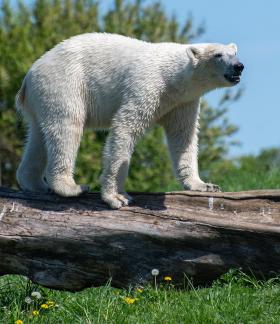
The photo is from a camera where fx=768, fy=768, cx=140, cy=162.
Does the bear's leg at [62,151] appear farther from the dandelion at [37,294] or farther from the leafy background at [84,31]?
the leafy background at [84,31]

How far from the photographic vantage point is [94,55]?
736cm

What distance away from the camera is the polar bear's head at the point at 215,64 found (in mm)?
6785

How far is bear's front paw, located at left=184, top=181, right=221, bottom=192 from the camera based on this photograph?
714cm

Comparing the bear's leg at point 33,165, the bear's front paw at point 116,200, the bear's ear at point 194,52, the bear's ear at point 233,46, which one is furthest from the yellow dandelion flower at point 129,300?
the bear's ear at point 233,46

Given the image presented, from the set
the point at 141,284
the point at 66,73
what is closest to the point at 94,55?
the point at 66,73

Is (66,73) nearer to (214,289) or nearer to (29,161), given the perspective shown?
(29,161)

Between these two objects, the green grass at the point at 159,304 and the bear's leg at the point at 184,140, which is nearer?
the green grass at the point at 159,304

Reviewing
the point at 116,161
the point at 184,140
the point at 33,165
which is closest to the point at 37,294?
the point at 116,161

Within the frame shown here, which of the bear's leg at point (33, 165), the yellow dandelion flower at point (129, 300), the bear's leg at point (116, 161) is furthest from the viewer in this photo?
the bear's leg at point (33, 165)

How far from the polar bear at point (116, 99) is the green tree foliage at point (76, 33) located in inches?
417

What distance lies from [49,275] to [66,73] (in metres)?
1.90

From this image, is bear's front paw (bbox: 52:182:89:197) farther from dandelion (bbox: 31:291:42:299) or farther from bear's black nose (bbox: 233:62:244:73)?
bear's black nose (bbox: 233:62:244:73)

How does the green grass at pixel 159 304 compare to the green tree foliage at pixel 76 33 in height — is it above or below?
below

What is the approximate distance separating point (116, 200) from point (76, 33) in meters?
12.9
